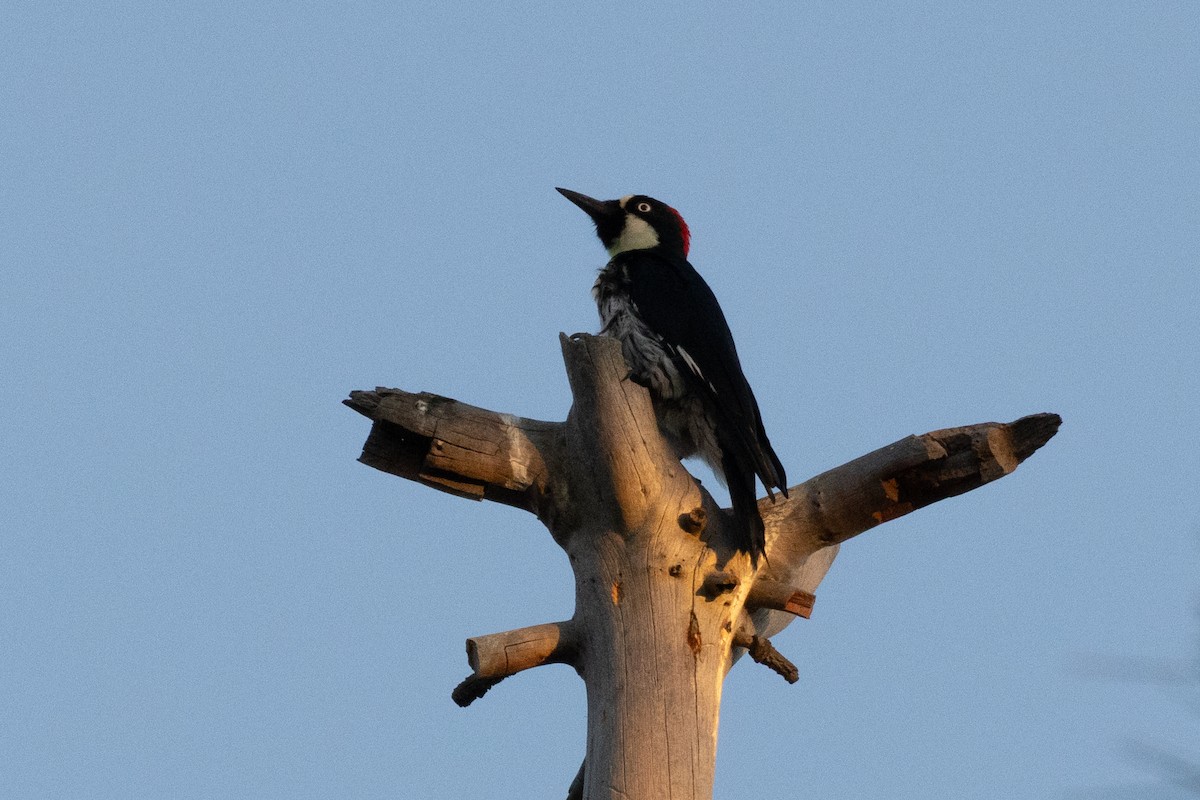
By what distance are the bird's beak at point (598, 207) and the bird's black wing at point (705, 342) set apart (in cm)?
67

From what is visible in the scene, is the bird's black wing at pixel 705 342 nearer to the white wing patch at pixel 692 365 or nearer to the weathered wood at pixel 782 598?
the white wing patch at pixel 692 365

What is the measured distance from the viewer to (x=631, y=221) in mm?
5469

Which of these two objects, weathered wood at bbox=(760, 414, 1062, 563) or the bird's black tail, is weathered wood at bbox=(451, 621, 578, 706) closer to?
the bird's black tail

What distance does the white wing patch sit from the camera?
161 inches

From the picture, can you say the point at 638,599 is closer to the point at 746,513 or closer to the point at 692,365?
the point at 746,513

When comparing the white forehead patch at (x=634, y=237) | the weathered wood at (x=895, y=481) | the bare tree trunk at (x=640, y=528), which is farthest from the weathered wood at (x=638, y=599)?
the white forehead patch at (x=634, y=237)

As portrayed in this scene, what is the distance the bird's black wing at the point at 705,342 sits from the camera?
3799 millimetres

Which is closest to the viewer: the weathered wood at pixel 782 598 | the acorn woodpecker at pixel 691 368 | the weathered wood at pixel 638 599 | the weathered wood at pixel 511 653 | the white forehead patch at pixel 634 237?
the weathered wood at pixel 638 599

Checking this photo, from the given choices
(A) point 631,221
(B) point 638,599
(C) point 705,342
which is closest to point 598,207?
(A) point 631,221

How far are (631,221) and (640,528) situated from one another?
2263 millimetres

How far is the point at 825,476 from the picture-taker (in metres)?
3.70

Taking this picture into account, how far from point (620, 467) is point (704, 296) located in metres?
1.28

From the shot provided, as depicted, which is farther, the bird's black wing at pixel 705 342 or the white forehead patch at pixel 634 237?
the white forehead patch at pixel 634 237

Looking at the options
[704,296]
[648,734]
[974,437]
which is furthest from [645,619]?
[704,296]
